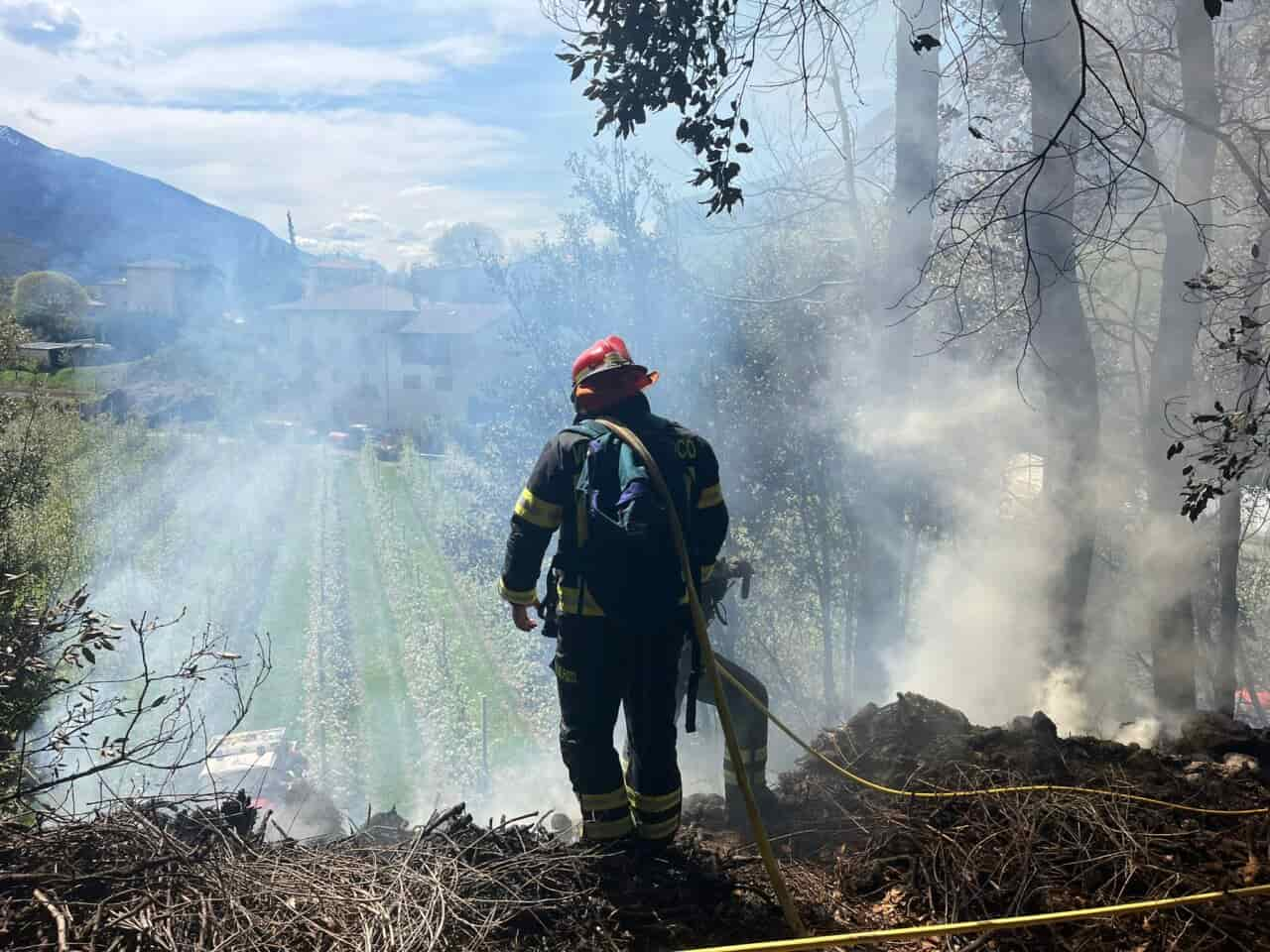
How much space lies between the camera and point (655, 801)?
137 inches

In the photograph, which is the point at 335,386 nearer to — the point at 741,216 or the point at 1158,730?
the point at 741,216

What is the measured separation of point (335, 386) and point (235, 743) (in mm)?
17752

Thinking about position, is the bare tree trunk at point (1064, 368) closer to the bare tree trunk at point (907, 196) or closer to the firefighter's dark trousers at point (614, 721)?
the bare tree trunk at point (907, 196)

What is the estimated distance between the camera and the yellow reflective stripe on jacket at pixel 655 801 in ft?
11.4

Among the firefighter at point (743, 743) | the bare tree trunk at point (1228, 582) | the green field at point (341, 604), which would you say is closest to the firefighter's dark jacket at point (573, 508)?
the firefighter at point (743, 743)

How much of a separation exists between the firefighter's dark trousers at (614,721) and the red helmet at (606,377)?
34.5 inches

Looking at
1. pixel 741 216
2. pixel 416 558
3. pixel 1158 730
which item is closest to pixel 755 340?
pixel 741 216

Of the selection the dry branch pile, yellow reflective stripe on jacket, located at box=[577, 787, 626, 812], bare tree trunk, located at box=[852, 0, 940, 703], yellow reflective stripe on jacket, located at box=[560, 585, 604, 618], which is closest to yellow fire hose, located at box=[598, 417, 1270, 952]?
the dry branch pile

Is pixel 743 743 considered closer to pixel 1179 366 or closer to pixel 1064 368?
pixel 1064 368

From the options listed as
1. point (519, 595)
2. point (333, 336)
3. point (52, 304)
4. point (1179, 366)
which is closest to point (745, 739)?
point (519, 595)

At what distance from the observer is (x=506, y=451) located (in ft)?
44.5

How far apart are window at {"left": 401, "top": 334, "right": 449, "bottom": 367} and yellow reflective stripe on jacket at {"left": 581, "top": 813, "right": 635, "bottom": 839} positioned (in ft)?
89.3

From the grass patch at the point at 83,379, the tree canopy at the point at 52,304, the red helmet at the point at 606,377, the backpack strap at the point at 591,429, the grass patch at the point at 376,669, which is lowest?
the grass patch at the point at 376,669

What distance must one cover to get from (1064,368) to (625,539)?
6.23m
